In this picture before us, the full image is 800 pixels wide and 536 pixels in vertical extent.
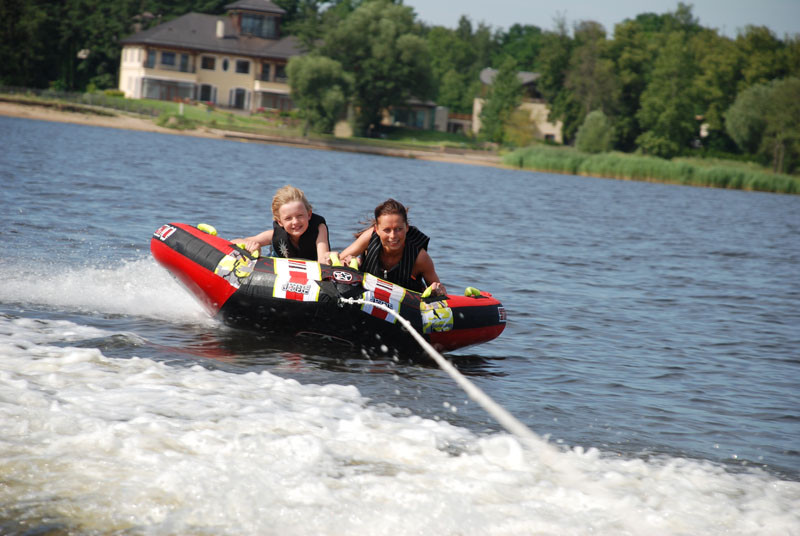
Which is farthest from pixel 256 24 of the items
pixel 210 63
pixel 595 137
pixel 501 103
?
pixel 595 137

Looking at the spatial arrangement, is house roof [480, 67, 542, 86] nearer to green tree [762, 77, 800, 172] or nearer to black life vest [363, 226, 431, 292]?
green tree [762, 77, 800, 172]

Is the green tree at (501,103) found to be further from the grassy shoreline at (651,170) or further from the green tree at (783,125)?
the green tree at (783,125)

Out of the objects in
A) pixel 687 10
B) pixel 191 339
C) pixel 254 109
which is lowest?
pixel 191 339

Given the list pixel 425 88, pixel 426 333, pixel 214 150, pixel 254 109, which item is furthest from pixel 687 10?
pixel 426 333

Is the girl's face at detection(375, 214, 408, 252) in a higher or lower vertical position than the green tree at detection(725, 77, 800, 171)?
lower

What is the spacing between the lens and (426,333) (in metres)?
7.16

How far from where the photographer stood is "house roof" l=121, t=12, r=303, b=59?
67.3 meters

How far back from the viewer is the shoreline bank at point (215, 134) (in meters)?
50.7

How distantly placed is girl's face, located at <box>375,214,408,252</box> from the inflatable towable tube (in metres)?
0.32

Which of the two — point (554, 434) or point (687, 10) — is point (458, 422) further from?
point (687, 10)

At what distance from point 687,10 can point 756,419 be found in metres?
119

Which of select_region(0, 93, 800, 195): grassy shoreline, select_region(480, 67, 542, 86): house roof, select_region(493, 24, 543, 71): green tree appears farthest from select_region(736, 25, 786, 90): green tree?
select_region(493, 24, 543, 71): green tree

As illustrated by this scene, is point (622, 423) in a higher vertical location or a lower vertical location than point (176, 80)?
lower

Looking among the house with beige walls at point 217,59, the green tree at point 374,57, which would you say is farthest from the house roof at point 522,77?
the house with beige walls at point 217,59
